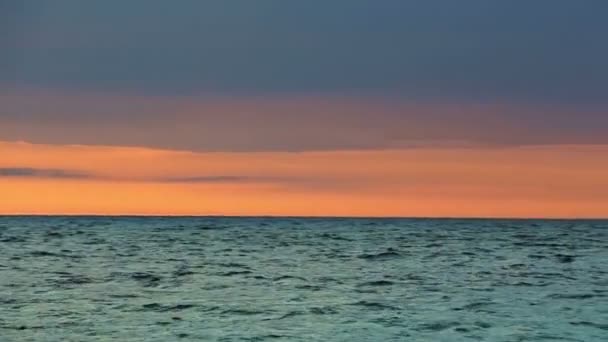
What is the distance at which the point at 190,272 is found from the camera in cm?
4528

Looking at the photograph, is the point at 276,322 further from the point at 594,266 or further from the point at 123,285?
the point at 594,266

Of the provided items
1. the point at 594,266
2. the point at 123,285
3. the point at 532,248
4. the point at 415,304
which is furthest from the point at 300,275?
the point at 532,248

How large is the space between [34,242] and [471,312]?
49.2 metres

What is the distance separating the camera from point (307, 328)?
2752cm

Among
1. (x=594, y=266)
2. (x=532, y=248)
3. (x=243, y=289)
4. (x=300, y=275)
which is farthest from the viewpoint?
(x=532, y=248)

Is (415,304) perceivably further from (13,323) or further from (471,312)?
(13,323)

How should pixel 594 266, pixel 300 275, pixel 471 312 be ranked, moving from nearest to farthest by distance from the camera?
1. pixel 471 312
2. pixel 300 275
3. pixel 594 266

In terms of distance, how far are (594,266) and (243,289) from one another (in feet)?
67.8

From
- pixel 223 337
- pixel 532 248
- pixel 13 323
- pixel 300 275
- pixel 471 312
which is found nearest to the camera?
pixel 223 337

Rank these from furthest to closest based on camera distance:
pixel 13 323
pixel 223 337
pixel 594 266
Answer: pixel 594 266
pixel 13 323
pixel 223 337

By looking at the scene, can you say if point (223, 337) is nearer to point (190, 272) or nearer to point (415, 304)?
point (415, 304)

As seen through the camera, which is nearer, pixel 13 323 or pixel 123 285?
pixel 13 323

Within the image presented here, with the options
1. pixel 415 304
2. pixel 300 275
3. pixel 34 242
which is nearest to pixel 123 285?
pixel 300 275

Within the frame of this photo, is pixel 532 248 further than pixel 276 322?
Yes
